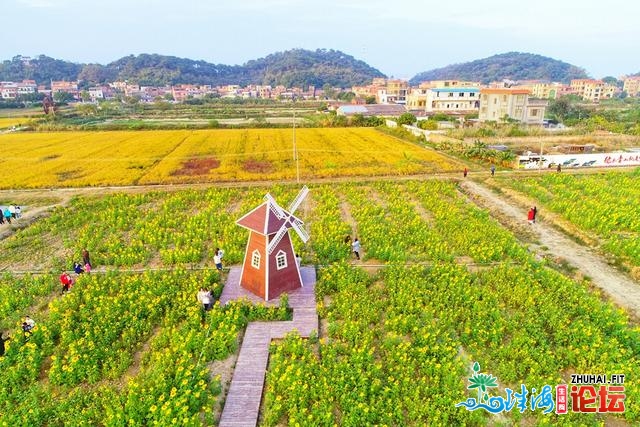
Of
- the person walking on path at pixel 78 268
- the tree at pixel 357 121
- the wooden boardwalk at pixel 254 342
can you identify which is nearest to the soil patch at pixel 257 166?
the wooden boardwalk at pixel 254 342

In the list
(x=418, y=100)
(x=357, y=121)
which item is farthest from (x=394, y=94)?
(x=357, y=121)

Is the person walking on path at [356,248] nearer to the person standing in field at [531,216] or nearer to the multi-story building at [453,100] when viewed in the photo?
the person standing in field at [531,216]

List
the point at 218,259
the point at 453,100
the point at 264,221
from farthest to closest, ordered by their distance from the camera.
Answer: the point at 453,100 → the point at 218,259 → the point at 264,221

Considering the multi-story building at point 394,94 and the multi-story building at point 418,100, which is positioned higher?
the multi-story building at point 394,94

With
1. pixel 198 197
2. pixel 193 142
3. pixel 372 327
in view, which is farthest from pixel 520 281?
pixel 193 142

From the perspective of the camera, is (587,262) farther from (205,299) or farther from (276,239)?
(205,299)

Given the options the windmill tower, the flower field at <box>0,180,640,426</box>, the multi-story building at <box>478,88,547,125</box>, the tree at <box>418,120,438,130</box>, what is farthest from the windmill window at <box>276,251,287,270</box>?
the multi-story building at <box>478,88,547,125</box>

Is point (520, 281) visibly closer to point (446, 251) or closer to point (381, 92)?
point (446, 251)
